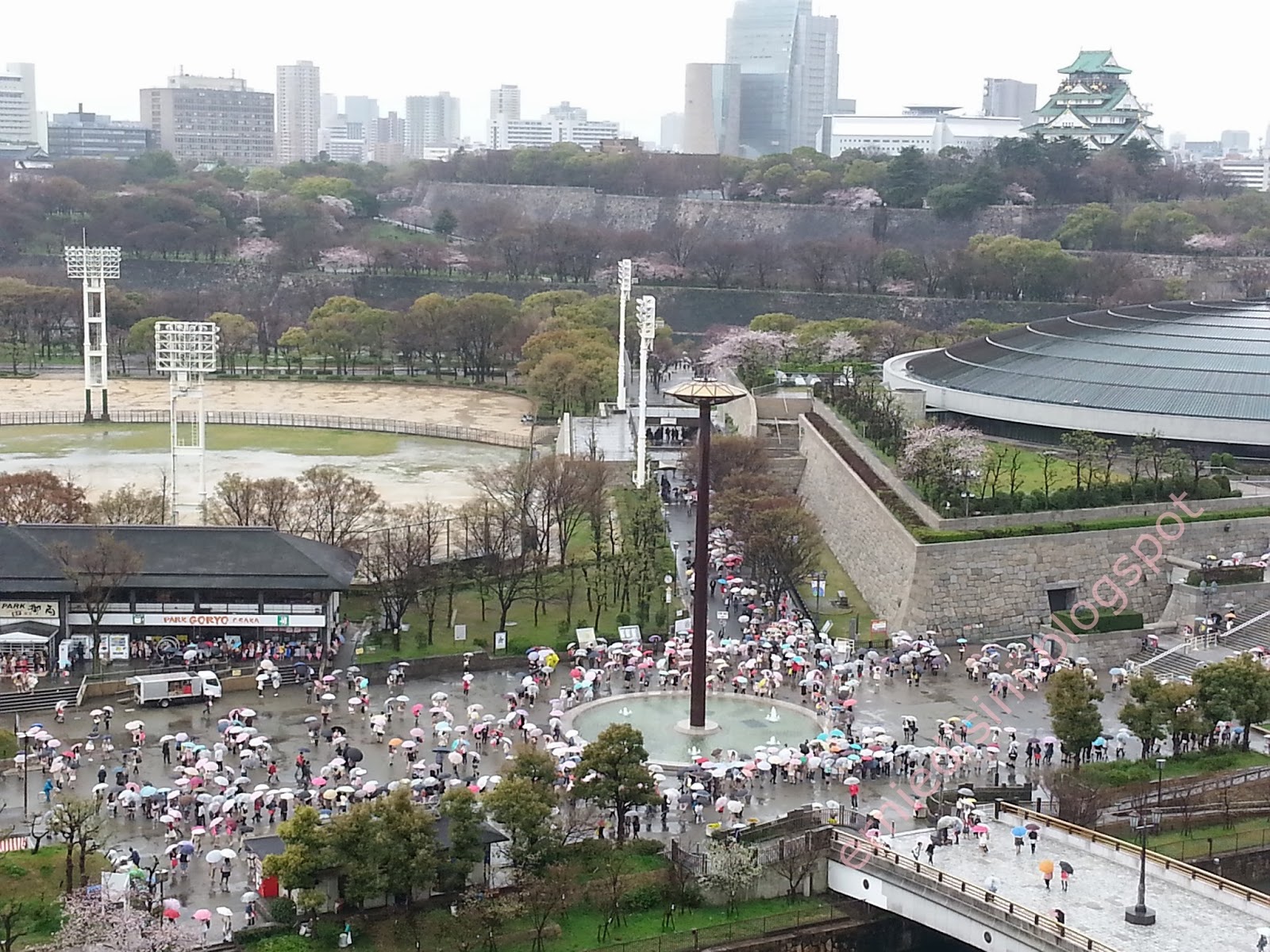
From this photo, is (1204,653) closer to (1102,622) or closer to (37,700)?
(1102,622)

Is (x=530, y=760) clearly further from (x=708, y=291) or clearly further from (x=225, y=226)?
(x=225, y=226)

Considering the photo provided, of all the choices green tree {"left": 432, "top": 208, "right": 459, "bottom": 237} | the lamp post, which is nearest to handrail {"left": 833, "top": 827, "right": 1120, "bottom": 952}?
the lamp post

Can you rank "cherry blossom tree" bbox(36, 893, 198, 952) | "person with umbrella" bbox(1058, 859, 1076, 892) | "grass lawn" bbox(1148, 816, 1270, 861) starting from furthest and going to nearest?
"grass lawn" bbox(1148, 816, 1270, 861) → "person with umbrella" bbox(1058, 859, 1076, 892) → "cherry blossom tree" bbox(36, 893, 198, 952)

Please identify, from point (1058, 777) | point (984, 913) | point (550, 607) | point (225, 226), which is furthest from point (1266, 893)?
point (225, 226)

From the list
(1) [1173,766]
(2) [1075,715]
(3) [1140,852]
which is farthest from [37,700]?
(1) [1173,766]

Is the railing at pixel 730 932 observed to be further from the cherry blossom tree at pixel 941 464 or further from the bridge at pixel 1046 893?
the cherry blossom tree at pixel 941 464

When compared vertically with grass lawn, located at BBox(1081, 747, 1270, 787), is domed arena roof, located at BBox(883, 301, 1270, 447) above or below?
above

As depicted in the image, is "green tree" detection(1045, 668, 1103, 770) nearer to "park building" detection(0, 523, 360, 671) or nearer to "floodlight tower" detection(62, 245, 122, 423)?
"park building" detection(0, 523, 360, 671)
